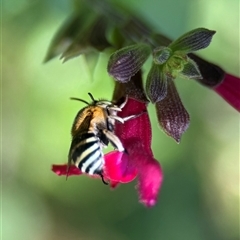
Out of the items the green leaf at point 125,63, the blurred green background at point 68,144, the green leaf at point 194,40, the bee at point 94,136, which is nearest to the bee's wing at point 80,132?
the bee at point 94,136

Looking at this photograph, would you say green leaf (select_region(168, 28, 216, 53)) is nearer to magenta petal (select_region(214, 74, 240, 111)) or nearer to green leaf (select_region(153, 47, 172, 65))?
green leaf (select_region(153, 47, 172, 65))

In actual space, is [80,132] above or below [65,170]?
above

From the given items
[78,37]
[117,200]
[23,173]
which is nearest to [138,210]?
[117,200]

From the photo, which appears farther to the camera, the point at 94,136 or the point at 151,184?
the point at 94,136

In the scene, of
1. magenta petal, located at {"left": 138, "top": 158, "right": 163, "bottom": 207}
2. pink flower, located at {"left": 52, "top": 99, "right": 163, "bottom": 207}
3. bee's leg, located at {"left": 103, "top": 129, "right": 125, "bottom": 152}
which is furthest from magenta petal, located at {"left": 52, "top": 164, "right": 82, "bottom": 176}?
magenta petal, located at {"left": 138, "top": 158, "right": 163, "bottom": 207}

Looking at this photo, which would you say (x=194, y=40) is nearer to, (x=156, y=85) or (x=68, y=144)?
(x=156, y=85)

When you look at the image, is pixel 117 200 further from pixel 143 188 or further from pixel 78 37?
pixel 143 188

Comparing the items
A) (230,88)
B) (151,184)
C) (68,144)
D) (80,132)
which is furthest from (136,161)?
(68,144)
